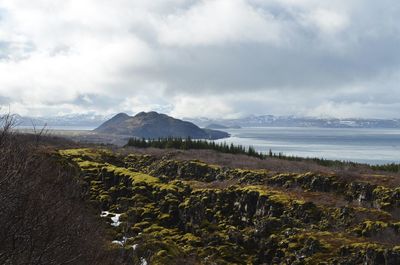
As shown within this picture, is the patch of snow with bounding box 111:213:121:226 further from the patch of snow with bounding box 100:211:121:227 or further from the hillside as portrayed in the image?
the hillside

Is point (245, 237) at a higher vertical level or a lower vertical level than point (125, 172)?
lower

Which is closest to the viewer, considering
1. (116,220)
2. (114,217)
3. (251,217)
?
(251,217)

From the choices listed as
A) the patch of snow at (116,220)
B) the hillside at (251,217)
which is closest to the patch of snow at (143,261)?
the hillside at (251,217)

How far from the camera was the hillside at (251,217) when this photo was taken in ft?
94.2

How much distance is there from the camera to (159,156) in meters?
70.1

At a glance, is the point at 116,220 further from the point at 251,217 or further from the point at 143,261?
the point at 251,217

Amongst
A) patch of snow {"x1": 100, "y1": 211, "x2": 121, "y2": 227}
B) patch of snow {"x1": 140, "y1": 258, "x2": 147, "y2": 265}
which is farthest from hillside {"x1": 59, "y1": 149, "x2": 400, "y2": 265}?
patch of snow {"x1": 100, "y1": 211, "x2": 121, "y2": 227}

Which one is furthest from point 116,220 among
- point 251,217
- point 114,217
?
point 251,217

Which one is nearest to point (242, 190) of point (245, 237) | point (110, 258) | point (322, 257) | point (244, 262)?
point (245, 237)

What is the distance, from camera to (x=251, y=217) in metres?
38.7

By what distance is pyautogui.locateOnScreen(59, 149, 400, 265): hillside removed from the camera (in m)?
28.7

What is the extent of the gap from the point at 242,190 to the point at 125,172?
664 inches

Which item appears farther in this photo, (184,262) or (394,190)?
(394,190)

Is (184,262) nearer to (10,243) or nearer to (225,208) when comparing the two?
(225,208)
